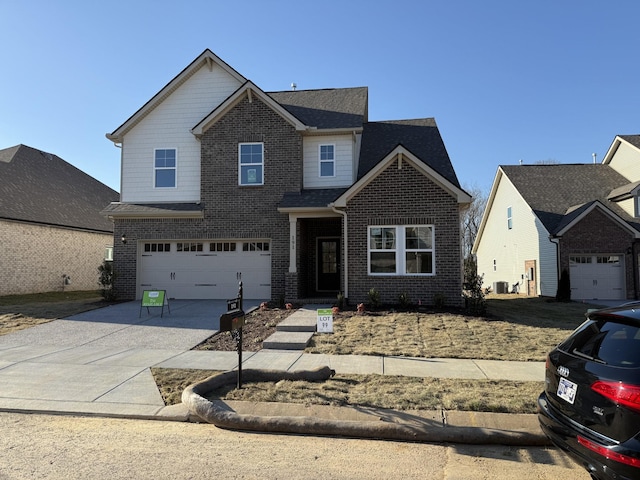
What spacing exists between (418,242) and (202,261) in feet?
26.9

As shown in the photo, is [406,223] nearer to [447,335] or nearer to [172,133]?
[447,335]

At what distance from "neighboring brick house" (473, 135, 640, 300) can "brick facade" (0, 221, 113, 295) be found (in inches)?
963

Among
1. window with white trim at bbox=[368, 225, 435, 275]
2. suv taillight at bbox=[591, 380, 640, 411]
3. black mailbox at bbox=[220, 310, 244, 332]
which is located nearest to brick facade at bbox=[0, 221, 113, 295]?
window with white trim at bbox=[368, 225, 435, 275]

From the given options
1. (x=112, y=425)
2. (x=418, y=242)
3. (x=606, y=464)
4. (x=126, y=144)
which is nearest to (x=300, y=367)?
(x=112, y=425)

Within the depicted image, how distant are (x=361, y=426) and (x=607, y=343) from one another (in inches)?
104

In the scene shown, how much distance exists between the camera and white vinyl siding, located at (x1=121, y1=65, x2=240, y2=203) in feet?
56.9

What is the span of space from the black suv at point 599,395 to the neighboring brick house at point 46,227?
915 inches

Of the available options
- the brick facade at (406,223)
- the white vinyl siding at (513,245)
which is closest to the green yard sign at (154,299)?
the brick facade at (406,223)

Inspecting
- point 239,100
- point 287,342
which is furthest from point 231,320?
point 239,100

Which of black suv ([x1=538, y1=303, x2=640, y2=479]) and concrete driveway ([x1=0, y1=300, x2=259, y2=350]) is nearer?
black suv ([x1=538, y1=303, x2=640, y2=479])

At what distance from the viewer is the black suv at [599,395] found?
3.04 metres

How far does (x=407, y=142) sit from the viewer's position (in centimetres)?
1819

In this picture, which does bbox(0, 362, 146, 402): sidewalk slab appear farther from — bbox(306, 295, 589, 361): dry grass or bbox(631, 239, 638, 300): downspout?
bbox(631, 239, 638, 300): downspout

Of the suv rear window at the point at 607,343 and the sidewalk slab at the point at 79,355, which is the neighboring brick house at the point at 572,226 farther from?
the sidewalk slab at the point at 79,355
